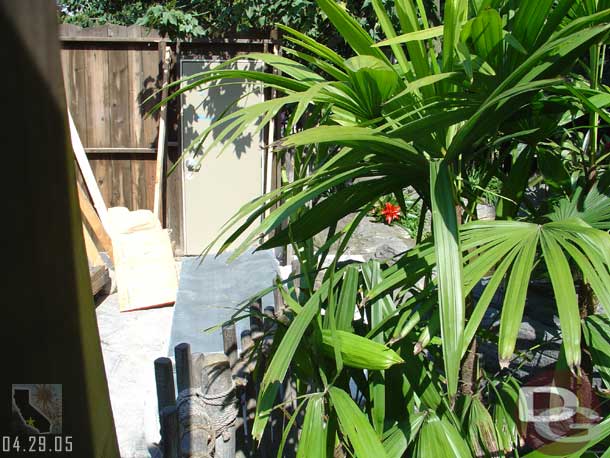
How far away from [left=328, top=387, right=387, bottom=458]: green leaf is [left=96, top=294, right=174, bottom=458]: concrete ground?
1776mm

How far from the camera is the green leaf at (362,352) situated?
46.2 inches

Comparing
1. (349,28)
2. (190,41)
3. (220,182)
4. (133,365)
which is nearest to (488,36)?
(349,28)

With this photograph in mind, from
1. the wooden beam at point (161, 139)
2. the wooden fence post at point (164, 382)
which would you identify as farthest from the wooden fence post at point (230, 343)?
the wooden beam at point (161, 139)

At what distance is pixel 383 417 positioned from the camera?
4.36 ft

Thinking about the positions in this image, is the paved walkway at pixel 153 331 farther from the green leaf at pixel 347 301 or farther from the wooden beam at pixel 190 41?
the wooden beam at pixel 190 41

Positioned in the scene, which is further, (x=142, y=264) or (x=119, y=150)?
(x=119, y=150)

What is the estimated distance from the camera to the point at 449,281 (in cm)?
99

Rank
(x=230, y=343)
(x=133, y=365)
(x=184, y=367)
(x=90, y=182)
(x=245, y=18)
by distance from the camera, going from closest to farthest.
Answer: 1. (x=184, y=367)
2. (x=230, y=343)
3. (x=133, y=365)
4. (x=90, y=182)
5. (x=245, y=18)

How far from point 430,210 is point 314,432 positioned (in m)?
0.55

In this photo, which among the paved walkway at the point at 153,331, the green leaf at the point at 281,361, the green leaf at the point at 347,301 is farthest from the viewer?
the paved walkway at the point at 153,331

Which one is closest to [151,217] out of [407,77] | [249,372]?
[249,372]

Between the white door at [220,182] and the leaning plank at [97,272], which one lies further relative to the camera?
the white door at [220,182]

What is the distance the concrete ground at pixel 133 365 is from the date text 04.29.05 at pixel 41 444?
86.0 inches

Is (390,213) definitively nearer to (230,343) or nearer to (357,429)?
(230,343)
